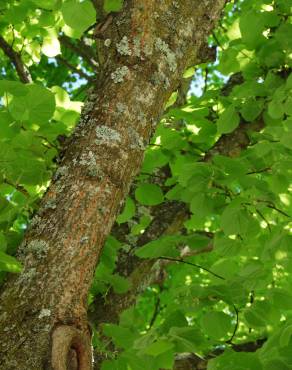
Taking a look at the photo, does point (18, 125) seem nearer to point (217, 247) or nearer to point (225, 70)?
point (217, 247)

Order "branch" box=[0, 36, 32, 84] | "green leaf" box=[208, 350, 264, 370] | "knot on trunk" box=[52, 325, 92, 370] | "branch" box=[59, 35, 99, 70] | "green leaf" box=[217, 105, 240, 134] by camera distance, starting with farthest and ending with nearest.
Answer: "branch" box=[59, 35, 99, 70] < "branch" box=[0, 36, 32, 84] < "green leaf" box=[217, 105, 240, 134] < "green leaf" box=[208, 350, 264, 370] < "knot on trunk" box=[52, 325, 92, 370]

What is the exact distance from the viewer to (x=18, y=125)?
2627 mm

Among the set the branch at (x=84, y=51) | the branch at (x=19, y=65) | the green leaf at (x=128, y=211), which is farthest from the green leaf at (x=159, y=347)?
the branch at (x=84, y=51)

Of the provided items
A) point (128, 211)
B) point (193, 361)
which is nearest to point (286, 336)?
point (128, 211)

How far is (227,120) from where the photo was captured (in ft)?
9.50

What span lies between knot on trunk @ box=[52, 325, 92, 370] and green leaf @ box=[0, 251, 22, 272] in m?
0.25

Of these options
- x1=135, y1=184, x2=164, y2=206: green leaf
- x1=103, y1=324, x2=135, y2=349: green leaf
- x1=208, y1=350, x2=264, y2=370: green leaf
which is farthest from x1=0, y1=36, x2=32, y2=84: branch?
x1=208, y1=350, x2=264, y2=370: green leaf

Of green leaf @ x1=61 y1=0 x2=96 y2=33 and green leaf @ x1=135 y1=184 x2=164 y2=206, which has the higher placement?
green leaf @ x1=61 y1=0 x2=96 y2=33

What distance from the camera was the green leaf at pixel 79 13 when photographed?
8.30ft

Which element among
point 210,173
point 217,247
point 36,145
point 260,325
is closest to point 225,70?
point 210,173

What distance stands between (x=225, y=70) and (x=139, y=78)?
4.50 ft

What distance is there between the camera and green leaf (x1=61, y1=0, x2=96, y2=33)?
253 centimetres

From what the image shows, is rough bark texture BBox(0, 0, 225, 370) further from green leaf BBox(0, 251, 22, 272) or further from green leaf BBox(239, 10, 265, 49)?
green leaf BBox(239, 10, 265, 49)

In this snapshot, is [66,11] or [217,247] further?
[217,247]
